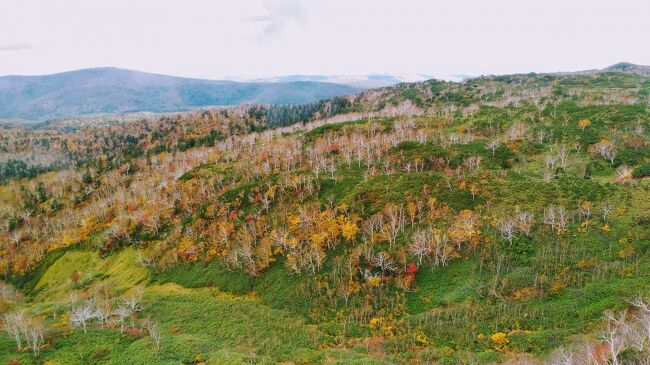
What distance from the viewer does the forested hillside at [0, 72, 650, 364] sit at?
242 ft

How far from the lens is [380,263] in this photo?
312ft

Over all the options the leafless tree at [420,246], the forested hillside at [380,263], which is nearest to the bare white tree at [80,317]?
the forested hillside at [380,263]

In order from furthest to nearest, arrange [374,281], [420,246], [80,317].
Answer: [420,246]
[374,281]
[80,317]

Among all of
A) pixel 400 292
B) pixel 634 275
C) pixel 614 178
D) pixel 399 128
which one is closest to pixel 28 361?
pixel 400 292

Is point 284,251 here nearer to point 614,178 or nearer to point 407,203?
point 407,203

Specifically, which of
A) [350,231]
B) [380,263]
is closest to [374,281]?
[380,263]

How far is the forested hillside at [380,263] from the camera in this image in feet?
242

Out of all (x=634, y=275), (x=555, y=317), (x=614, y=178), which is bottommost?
(x=555, y=317)

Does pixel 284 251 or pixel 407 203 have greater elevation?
pixel 407 203

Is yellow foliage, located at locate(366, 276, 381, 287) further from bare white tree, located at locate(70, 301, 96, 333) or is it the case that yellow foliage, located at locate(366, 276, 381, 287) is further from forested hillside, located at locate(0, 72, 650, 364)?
bare white tree, located at locate(70, 301, 96, 333)

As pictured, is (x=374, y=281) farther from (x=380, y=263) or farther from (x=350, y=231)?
(x=350, y=231)

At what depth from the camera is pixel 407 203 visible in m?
116

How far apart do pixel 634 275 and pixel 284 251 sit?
80.2m

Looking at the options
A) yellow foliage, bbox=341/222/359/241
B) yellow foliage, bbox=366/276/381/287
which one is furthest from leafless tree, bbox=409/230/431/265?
yellow foliage, bbox=341/222/359/241
